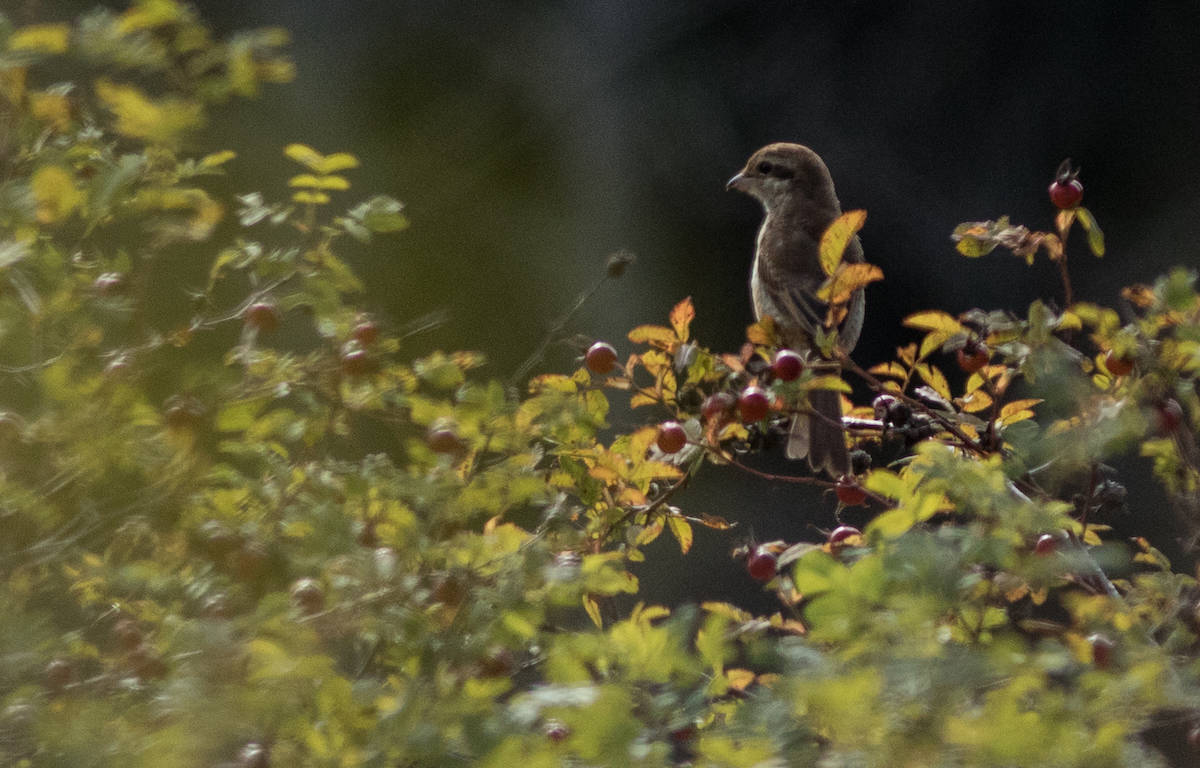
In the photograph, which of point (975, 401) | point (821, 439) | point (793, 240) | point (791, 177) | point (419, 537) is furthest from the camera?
point (791, 177)

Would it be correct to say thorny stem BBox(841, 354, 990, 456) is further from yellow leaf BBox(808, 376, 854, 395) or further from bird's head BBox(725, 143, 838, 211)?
bird's head BBox(725, 143, 838, 211)

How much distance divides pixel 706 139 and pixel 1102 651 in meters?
4.18

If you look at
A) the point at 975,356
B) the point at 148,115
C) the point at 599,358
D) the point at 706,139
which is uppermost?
the point at 148,115

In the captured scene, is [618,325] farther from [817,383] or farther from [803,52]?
[817,383]

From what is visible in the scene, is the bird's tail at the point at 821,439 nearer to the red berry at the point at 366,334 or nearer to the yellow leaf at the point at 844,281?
the yellow leaf at the point at 844,281

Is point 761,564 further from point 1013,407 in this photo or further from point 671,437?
point 1013,407

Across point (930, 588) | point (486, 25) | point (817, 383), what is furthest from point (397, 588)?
point (486, 25)

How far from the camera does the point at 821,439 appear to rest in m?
2.61

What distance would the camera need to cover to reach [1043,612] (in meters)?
4.82

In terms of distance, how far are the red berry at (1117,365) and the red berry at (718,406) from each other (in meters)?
0.68

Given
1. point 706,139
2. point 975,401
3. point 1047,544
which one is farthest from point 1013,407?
point 706,139

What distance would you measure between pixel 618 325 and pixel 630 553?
141 inches

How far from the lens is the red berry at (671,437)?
2.11 meters

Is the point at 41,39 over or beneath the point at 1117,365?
over
